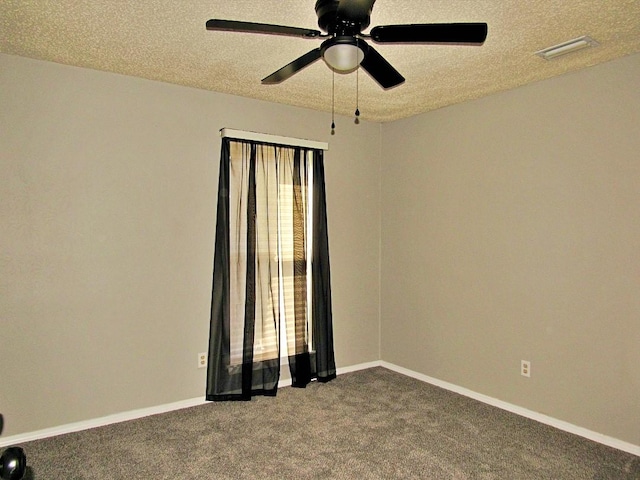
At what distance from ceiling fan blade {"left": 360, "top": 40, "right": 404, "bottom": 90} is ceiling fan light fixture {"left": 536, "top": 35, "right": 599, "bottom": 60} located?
1064 mm

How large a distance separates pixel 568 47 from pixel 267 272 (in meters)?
2.68

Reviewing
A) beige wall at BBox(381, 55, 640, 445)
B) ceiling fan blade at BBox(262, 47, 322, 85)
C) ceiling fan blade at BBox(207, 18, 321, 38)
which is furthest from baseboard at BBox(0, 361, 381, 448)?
ceiling fan blade at BBox(207, 18, 321, 38)

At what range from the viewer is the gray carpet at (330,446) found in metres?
2.57

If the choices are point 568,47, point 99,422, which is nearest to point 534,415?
point 568,47

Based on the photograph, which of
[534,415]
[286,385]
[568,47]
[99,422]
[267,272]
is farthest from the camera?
[286,385]

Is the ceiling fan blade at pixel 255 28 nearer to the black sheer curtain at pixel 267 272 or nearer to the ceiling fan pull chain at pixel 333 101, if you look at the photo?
the ceiling fan pull chain at pixel 333 101

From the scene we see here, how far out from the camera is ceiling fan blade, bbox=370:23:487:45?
1.79 metres

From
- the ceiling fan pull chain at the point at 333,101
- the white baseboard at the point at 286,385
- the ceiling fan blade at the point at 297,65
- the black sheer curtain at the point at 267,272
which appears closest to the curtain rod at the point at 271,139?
the black sheer curtain at the point at 267,272

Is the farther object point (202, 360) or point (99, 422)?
point (202, 360)

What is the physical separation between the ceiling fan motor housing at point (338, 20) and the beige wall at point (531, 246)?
79.4 inches

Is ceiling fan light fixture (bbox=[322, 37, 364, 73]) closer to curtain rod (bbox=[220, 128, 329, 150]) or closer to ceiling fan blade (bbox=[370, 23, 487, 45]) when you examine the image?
ceiling fan blade (bbox=[370, 23, 487, 45])

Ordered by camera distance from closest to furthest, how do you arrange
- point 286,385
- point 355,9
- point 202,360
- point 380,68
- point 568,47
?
point 355,9 → point 380,68 → point 568,47 → point 202,360 → point 286,385

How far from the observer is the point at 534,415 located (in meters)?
3.30

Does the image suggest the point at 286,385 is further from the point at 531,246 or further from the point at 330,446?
the point at 531,246
